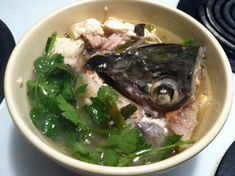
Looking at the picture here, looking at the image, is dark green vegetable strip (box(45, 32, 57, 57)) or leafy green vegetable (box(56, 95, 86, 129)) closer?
leafy green vegetable (box(56, 95, 86, 129))

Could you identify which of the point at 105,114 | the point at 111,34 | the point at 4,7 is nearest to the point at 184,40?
the point at 111,34

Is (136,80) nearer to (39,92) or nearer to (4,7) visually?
(39,92)


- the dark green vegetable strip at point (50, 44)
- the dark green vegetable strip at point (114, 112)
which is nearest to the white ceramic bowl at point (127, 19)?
the dark green vegetable strip at point (50, 44)

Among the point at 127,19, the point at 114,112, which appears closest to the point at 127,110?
the point at 114,112

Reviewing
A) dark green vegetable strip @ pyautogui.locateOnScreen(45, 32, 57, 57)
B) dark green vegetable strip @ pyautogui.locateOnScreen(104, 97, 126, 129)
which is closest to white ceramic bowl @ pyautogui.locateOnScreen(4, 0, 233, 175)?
dark green vegetable strip @ pyautogui.locateOnScreen(45, 32, 57, 57)

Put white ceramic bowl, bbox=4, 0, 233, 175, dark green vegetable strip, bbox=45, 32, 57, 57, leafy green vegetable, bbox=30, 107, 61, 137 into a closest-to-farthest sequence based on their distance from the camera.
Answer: white ceramic bowl, bbox=4, 0, 233, 175 → leafy green vegetable, bbox=30, 107, 61, 137 → dark green vegetable strip, bbox=45, 32, 57, 57

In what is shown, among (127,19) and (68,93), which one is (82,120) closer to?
(68,93)

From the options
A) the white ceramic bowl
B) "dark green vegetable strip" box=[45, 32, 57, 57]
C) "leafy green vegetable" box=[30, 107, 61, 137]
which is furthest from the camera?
"dark green vegetable strip" box=[45, 32, 57, 57]

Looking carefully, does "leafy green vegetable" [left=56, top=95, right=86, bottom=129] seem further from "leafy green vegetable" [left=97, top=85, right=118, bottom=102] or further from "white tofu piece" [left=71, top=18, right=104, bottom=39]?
"white tofu piece" [left=71, top=18, right=104, bottom=39]
